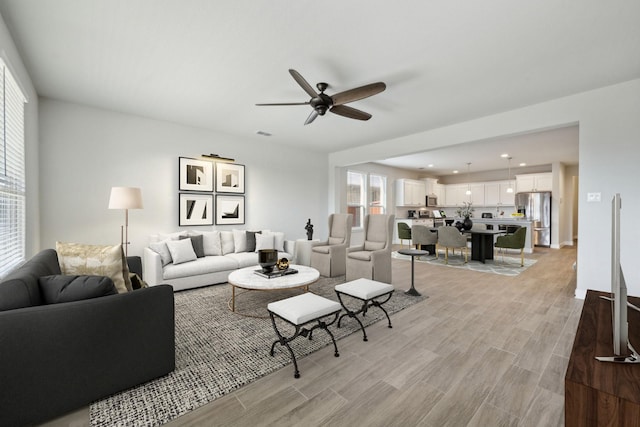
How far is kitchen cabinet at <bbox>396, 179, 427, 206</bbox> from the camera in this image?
954 centimetres

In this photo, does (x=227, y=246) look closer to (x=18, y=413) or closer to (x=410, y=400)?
(x=18, y=413)

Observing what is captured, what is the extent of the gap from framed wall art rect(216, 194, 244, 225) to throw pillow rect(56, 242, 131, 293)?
120 inches

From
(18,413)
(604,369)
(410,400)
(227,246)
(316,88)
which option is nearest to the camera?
(604,369)

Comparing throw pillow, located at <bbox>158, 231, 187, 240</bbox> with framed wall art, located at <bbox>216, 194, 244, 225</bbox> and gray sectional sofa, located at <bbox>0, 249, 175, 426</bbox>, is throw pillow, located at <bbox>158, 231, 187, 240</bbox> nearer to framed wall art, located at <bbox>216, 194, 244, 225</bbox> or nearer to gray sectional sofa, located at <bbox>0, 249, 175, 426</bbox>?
framed wall art, located at <bbox>216, 194, 244, 225</bbox>

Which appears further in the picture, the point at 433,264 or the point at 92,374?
the point at 433,264

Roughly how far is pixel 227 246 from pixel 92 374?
3.22m

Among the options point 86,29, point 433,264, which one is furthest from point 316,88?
point 433,264

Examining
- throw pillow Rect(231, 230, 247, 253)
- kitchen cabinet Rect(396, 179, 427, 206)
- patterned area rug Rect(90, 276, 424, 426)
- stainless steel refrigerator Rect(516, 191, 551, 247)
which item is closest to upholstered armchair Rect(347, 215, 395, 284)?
patterned area rug Rect(90, 276, 424, 426)

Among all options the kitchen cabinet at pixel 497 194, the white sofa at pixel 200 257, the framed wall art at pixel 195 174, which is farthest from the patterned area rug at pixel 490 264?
the framed wall art at pixel 195 174

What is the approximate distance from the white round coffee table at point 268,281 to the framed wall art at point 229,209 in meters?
2.13

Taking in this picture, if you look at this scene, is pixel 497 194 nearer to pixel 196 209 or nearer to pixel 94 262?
pixel 196 209

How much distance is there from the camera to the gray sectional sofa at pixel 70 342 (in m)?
1.41

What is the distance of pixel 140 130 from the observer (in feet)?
14.5

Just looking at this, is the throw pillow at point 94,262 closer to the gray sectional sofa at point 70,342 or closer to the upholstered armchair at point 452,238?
the gray sectional sofa at point 70,342
